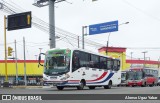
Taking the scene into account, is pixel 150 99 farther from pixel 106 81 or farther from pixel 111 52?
pixel 111 52

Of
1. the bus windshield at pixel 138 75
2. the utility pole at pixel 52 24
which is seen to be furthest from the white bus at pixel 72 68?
the bus windshield at pixel 138 75

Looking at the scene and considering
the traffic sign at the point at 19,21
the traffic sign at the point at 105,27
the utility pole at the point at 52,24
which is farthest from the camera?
the traffic sign at the point at 105,27

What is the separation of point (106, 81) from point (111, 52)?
147 feet

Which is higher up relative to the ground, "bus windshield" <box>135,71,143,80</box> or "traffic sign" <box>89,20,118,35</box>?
"traffic sign" <box>89,20,118,35</box>

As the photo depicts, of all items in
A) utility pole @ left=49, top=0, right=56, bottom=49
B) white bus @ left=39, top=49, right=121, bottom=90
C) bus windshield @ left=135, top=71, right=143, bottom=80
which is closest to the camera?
white bus @ left=39, top=49, right=121, bottom=90

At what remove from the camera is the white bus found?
2703cm

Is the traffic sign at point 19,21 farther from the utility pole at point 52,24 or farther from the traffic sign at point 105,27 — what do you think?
the traffic sign at point 105,27

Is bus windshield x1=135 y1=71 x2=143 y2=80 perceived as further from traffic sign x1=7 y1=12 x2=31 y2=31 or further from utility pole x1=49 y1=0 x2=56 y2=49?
traffic sign x1=7 y1=12 x2=31 y2=31

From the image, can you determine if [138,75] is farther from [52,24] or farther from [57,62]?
[57,62]

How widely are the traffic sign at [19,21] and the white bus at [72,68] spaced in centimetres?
826

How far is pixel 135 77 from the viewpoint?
170 feet

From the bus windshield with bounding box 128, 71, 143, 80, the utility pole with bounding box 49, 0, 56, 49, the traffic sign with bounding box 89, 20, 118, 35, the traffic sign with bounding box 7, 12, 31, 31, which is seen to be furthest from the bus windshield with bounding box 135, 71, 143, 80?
the traffic sign with bounding box 7, 12, 31, 31

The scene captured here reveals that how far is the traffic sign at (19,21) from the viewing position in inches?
1398

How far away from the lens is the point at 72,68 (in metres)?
27.5
